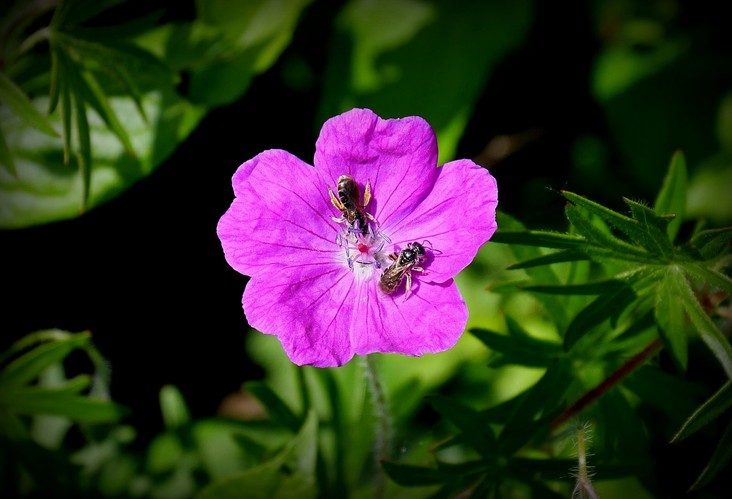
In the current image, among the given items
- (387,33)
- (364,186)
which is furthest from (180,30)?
(364,186)

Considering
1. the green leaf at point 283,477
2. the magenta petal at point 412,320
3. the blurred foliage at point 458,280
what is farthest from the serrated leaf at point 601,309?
the green leaf at point 283,477

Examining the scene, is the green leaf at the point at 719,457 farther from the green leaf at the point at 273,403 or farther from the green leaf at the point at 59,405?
the green leaf at the point at 59,405

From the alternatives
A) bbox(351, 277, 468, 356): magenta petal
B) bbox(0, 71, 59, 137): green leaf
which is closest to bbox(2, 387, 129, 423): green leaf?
bbox(0, 71, 59, 137): green leaf

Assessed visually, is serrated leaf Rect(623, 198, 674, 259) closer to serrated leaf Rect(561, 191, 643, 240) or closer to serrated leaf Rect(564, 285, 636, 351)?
serrated leaf Rect(561, 191, 643, 240)

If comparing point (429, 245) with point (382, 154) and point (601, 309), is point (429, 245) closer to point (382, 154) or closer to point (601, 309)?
point (382, 154)

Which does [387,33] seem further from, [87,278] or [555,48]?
[87,278]

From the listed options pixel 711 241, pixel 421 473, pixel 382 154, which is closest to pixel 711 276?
pixel 711 241
